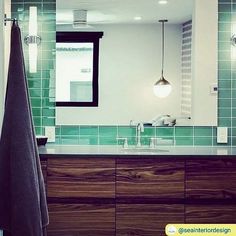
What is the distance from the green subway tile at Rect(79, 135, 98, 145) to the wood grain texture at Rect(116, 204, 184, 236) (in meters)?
0.74

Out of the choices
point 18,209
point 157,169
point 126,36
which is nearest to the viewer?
point 18,209

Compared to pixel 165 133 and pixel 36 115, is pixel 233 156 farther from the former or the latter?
pixel 36 115

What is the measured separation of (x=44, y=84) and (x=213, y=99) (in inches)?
48.6

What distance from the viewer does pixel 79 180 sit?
10.2 ft

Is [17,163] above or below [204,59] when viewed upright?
below

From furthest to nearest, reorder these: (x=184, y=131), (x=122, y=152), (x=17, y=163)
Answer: (x=184, y=131), (x=122, y=152), (x=17, y=163)

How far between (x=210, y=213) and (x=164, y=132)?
2.64ft

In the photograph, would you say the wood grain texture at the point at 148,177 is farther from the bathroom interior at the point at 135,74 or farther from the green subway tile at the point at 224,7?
the green subway tile at the point at 224,7

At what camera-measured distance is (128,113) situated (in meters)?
3.67

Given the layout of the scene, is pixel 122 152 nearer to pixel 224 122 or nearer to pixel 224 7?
pixel 224 122

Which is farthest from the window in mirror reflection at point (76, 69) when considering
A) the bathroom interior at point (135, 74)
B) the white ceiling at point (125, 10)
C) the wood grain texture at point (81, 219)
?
the wood grain texture at point (81, 219)

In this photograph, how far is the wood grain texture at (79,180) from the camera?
10.2 feet

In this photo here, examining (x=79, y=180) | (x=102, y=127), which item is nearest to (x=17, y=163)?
(x=79, y=180)

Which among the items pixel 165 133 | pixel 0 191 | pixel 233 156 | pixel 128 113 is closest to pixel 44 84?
pixel 128 113
